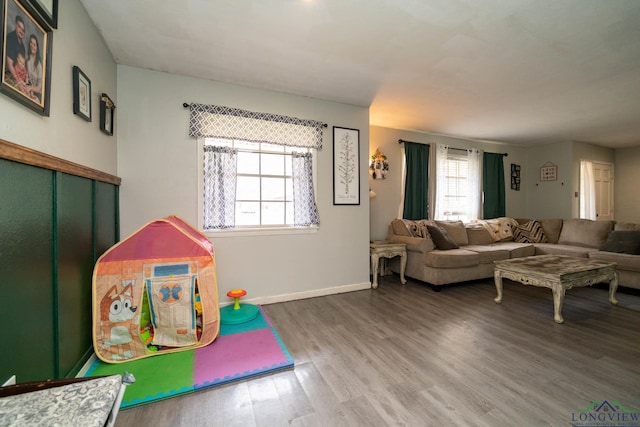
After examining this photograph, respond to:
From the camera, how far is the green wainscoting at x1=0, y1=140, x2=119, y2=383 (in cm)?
109

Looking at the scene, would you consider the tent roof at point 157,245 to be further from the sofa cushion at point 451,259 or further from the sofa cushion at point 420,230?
the sofa cushion at point 420,230

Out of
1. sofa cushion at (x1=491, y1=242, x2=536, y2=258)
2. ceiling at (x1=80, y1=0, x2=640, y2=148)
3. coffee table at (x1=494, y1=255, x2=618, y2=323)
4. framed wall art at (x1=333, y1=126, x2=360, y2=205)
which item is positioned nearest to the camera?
ceiling at (x1=80, y1=0, x2=640, y2=148)

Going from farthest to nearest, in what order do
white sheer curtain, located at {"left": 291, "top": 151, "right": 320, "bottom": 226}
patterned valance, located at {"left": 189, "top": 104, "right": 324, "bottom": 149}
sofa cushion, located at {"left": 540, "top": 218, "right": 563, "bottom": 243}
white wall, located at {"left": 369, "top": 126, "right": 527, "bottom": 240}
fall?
sofa cushion, located at {"left": 540, "top": 218, "right": 563, "bottom": 243}
white wall, located at {"left": 369, "top": 126, "right": 527, "bottom": 240}
white sheer curtain, located at {"left": 291, "top": 151, "right": 320, "bottom": 226}
patterned valance, located at {"left": 189, "top": 104, "right": 324, "bottom": 149}

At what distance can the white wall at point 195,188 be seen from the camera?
2518 mm

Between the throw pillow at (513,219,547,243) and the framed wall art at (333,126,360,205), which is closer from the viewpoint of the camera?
the framed wall art at (333,126,360,205)

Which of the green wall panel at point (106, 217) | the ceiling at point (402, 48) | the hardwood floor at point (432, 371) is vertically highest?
the ceiling at point (402, 48)

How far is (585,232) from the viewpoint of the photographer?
14.3 feet

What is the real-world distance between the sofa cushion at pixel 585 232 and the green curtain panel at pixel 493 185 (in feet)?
3.48

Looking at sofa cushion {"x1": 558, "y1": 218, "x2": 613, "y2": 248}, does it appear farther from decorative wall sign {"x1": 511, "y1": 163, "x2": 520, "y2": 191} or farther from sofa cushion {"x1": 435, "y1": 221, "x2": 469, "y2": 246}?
sofa cushion {"x1": 435, "y1": 221, "x2": 469, "y2": 246}

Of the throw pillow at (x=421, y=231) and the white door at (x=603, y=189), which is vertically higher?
the white door at (x=603, y=189)

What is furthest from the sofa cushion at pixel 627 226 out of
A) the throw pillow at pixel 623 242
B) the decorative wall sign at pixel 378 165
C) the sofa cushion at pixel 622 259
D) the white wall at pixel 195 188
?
the white wall at pixel 195 188

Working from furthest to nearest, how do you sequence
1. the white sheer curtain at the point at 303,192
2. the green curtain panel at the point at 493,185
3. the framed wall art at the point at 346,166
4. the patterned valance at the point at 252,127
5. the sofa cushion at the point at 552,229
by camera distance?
the green curtain panel at the point at 493,185 < the sofa cushion at the point at 552,229 < the framed wall art at the point at 346,166 < the white sheer curtain at the point at 303,192 < the patterned valance at the point at 252,127

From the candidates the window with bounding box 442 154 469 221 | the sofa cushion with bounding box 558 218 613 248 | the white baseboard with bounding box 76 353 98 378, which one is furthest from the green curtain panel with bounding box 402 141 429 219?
the white baseboard with bounding box 76 353 98 378

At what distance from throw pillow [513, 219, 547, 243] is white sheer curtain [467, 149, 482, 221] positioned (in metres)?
0.75
